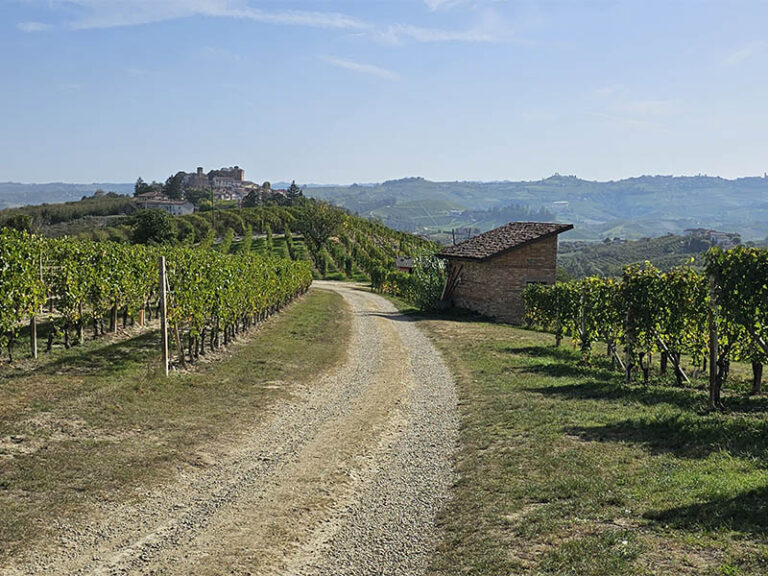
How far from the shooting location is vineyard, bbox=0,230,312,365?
1398 centimetres

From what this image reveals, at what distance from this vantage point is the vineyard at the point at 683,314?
1081 centimetres

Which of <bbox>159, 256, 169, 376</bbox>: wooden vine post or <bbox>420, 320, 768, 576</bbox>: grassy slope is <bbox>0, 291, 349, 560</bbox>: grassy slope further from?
<bbox>420, 320, 768, 576</bbox>: grassy slope

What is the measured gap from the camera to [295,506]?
773 cm

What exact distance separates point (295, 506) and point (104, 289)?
1145 centimetres

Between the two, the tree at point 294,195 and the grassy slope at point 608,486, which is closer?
the grassy slope at point 608,486

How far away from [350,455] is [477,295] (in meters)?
26.9

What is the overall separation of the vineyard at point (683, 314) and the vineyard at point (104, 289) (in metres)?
10.8

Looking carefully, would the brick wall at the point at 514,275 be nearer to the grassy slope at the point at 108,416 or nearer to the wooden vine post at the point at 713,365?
the grassy slope at the point at 108,416

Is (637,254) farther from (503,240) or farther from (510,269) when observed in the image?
(510,269)

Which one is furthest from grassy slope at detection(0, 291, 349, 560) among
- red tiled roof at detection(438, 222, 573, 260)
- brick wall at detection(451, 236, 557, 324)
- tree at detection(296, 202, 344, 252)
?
tree at detection(296, 202, 344, 252)

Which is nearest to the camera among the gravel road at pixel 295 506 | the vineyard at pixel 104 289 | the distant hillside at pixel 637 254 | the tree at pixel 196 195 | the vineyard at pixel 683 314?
the gravel road at pixel 295 506

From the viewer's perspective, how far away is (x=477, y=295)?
36094 millimetres

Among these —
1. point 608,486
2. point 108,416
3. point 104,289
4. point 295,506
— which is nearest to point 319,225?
point 104,289

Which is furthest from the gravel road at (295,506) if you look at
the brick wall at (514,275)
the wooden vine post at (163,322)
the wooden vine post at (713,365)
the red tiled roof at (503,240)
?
the red tiled roof at (503,240)
